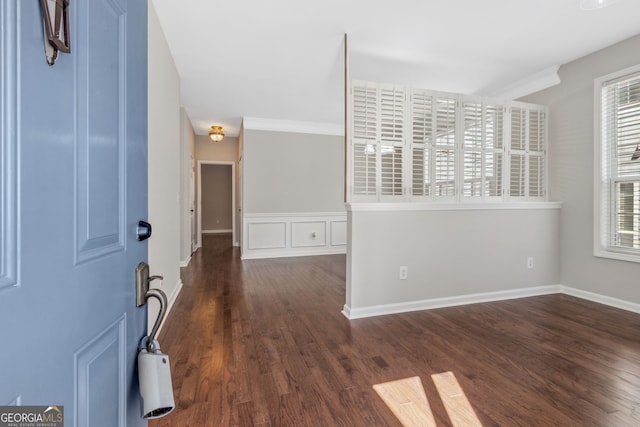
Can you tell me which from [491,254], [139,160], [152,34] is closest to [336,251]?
[491,254]

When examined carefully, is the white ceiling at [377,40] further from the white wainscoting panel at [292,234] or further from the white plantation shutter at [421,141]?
the white wainscoting panel at [292,234]

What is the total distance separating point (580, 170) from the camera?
342cm

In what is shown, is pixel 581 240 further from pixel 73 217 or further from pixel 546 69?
pixel 73 217

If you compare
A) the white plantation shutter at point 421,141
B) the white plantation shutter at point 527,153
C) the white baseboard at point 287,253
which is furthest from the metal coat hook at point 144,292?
the white baseboard at point 287,253

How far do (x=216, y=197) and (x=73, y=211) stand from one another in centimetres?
1007

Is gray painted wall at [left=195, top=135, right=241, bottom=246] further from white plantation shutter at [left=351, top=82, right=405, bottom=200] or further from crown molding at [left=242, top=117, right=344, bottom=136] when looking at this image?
white plantation shutter at [left=351, top=82, right=405, bottom=200]

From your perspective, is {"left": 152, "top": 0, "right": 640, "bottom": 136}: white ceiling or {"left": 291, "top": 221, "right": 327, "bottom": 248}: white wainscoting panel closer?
{"left": 152, "top": 0, "right": 640, "bottom": 136}: white ceiling

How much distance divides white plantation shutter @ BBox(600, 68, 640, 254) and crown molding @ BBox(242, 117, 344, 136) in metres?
4.09

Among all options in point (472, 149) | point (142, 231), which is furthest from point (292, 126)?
point (142, 231)

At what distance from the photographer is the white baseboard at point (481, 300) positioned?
9.56ft

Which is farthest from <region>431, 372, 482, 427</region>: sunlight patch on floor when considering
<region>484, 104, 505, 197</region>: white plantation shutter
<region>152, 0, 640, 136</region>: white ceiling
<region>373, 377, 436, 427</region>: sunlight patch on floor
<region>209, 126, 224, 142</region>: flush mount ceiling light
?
<region>209, 126, 224, 142</region>: flush mount ceiling light

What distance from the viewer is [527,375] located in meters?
1.90

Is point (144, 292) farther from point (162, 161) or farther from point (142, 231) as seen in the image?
point (162, 161)

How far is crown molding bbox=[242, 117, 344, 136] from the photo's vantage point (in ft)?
18.8
